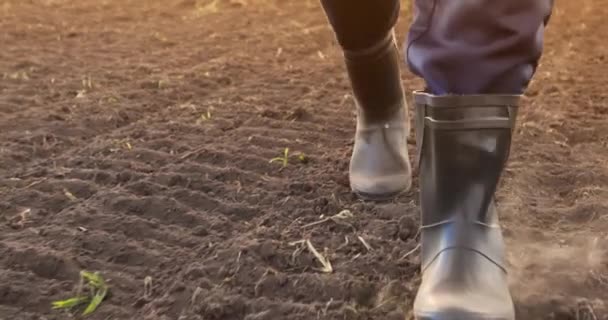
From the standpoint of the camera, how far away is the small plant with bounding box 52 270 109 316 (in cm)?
112

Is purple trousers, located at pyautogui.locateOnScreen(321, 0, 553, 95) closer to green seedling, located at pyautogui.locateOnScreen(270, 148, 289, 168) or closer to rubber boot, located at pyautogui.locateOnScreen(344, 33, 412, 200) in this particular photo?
rubber boot, located at pyautogui.locateOnScreen(344, 33, 412, 200)

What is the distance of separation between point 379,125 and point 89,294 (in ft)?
2.02

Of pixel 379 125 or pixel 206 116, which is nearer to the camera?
pixel 379 125

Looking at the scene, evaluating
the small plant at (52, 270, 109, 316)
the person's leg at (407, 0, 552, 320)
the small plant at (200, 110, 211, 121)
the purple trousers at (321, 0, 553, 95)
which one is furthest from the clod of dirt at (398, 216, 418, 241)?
the small plant at (200, 110, 211, 121)

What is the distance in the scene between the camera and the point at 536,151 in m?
1.66

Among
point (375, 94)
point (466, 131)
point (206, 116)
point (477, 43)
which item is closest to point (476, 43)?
point (477, 43)

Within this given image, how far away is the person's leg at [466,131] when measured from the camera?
0.95m

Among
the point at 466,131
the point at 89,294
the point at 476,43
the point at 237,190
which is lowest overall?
the point at 237,190

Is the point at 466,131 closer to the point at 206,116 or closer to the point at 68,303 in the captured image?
the point at 68,303

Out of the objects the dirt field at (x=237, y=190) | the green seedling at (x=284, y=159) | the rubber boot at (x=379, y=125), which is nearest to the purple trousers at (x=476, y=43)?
the dirt field at (x=237, y=190)

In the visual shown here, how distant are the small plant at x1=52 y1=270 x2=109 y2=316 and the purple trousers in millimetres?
520

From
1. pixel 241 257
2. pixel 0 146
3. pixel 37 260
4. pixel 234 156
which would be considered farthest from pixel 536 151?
pixel 0 146

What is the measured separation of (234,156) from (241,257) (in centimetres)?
47

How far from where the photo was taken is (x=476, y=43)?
953 millimetres
